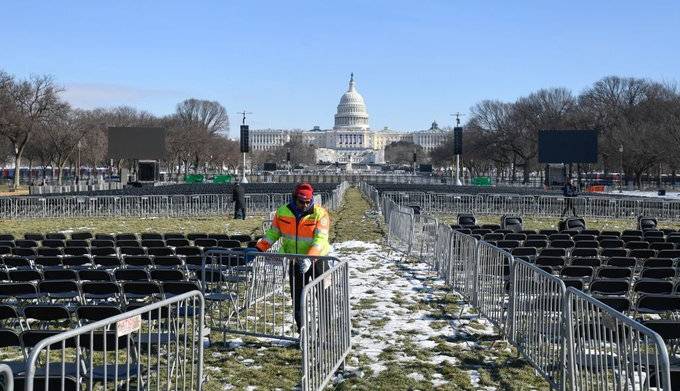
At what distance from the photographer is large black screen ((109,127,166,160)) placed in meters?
50.1

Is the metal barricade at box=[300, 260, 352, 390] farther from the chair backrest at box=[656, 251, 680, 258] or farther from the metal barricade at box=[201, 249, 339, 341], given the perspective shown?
the chair backrest at box=[656, 251, 680, 258]

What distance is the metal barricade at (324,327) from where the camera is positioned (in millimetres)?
6501

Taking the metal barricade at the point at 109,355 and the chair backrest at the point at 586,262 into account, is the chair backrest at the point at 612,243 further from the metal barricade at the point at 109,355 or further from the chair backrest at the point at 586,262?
the metal barricade at the point at 109,355

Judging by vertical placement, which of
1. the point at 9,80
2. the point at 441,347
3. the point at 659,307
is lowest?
the point at 441,347

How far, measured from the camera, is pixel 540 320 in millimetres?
→ 7766

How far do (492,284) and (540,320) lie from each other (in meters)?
2.72

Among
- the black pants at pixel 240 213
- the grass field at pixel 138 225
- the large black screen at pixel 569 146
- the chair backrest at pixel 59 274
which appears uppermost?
the large black screen at pixel 569 146

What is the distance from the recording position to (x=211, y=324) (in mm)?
9609

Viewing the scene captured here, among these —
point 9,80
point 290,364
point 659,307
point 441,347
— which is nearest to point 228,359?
point 290,364

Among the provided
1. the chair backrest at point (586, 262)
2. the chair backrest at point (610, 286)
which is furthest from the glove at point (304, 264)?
the chair backrest at point (586, 262)

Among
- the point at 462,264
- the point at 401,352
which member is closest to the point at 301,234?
the point at 401,352

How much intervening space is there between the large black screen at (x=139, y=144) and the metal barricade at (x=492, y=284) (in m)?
41.7

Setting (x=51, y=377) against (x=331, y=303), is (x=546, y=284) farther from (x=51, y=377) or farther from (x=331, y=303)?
(x=51, y=377)

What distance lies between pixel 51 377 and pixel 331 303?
3.34 meters
